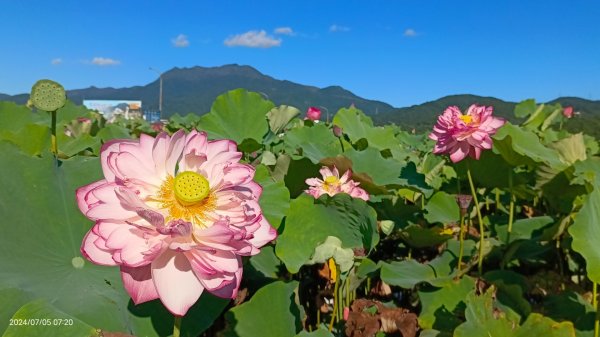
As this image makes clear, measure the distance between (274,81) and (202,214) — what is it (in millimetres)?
180058

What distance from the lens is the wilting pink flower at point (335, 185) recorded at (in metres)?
1.33

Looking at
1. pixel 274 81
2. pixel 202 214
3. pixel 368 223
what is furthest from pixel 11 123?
pixel 274 81

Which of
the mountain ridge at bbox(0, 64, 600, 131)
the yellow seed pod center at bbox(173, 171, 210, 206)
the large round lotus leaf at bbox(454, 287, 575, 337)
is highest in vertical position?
the yellow seed pod center at bbox(173, 171, 210, 206)

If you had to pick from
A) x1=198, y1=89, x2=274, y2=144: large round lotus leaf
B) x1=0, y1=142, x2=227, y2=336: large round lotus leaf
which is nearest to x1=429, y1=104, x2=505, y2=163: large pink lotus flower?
x1=198, y1=89, x2=274, y2=144: large round lotus leaf

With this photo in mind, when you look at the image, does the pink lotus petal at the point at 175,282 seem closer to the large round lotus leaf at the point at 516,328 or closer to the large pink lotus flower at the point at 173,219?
the large pink lotus flower at the point at 173,219

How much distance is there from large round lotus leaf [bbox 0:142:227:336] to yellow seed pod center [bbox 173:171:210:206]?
0.93 feet

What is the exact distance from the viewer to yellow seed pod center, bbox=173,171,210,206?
2.14 ft

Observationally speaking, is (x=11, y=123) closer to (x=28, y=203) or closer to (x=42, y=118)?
(x=42, y=118)

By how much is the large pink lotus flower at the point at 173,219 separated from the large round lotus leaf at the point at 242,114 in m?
1.19

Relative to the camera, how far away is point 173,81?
196 metres

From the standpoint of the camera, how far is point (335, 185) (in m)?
1.35

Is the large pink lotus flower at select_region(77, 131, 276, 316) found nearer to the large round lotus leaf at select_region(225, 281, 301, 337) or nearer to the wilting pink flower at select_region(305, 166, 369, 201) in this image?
the large round lotus leaf at select_region(225, 281, 301, 337)

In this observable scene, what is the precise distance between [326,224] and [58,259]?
0.55 metres

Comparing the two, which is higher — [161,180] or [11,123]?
[161,180]
